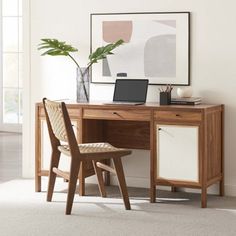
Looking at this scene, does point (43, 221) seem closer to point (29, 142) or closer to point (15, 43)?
point (29, 142)

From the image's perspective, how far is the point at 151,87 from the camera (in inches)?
223

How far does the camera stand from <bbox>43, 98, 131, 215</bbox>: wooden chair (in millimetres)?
4750

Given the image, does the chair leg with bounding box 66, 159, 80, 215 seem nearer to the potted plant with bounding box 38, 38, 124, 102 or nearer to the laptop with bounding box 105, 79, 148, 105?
the laptop with bounding box 105, 79, 148, 105

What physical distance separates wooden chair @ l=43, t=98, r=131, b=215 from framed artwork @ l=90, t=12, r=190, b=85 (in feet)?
2.96

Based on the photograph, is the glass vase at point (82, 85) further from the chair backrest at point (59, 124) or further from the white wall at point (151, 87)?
the chair backrest at point (59, 124)

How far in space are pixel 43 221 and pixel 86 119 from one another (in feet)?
3.88

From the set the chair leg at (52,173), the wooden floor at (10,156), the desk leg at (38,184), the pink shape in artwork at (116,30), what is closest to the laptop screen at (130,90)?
the pink shape in artwork at (116,30)

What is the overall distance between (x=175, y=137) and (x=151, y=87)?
0.70 meters

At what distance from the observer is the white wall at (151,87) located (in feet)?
17.7

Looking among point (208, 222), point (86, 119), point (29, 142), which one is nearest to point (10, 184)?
point (29, 142)

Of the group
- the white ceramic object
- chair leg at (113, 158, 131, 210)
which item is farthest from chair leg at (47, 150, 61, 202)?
the white ceramic object

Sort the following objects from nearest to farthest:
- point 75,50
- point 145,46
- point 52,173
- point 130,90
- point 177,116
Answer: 1. point 177,116
2. point 52,173
3. point 130,90
4. point 145,46
5. point 75,50

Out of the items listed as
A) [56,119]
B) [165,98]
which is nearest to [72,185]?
[56,119]

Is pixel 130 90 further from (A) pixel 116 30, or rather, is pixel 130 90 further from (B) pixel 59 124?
(B) pixel 59 124
